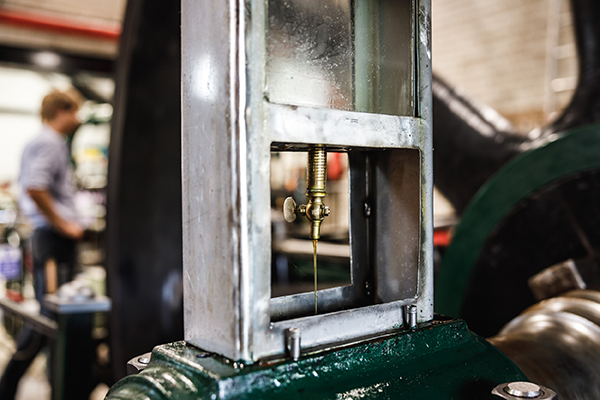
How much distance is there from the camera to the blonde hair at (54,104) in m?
2.84

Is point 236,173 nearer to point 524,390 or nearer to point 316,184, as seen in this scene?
point 316,184

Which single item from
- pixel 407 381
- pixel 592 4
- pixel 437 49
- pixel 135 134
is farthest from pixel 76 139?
pixel 407 381

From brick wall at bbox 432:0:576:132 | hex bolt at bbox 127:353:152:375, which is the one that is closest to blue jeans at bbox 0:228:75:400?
hex bolt at bbox 127:353:152:375

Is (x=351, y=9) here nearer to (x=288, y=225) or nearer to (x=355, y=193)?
(x=355, y=193)

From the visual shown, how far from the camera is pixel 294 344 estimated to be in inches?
22.8

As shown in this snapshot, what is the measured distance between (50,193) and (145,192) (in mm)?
1362

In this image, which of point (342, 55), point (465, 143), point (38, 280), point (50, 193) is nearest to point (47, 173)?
point (50, 193)

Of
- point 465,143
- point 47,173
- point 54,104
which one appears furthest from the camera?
point 54,104

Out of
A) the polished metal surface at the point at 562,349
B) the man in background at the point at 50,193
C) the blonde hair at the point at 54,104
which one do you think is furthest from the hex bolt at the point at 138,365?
the blonde hair at the point at 54,104

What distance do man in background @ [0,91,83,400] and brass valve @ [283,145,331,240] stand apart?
83.8 inches

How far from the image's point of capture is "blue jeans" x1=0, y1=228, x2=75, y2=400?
2268 mm

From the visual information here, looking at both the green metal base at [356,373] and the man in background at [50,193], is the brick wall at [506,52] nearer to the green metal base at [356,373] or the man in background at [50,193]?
the man in background at [50,193]

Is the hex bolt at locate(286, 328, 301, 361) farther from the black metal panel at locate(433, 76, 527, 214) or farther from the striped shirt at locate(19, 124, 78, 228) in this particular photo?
the striped shirt at locate(19, 124, 78, 228)

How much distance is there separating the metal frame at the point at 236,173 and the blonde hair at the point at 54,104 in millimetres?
2520
